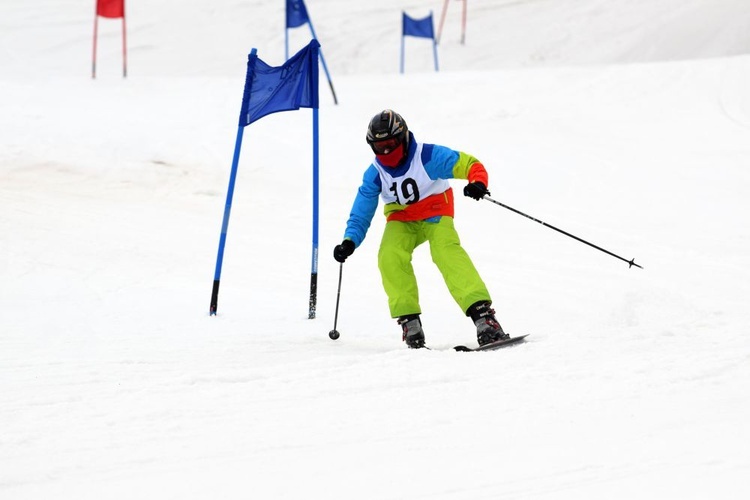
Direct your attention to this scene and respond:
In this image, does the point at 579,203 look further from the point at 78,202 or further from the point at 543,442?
the point at 543,442

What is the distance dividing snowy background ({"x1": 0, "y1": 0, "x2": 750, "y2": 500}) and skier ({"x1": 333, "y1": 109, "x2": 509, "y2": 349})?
34 cm

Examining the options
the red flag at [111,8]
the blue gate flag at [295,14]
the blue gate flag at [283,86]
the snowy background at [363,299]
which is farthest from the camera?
the red flag at [111,8]

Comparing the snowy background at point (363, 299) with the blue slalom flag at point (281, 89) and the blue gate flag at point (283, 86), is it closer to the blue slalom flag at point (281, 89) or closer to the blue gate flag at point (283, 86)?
the blue slalom flag at point (281, 89)

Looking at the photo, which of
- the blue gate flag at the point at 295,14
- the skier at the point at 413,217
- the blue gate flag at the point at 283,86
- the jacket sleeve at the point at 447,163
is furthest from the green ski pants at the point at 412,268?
the blue gate flag at the point at 295,14

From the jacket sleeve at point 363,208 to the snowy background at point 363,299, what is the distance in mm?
719

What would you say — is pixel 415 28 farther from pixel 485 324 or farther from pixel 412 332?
pixel 485 324

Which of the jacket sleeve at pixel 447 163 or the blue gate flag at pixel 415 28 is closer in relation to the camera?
the jacket sleeve at pixel 447 163

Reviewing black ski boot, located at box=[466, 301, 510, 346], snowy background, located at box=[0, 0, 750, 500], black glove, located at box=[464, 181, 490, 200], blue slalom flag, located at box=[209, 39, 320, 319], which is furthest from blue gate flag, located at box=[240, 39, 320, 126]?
black ski boot, located at box=[466, 301, 510, 346]

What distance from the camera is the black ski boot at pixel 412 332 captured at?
545 cm

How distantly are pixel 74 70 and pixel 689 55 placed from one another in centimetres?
1453

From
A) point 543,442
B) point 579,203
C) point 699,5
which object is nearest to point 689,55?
point 699,5

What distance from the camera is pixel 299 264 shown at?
8.60 meters

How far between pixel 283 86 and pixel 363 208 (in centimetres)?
137

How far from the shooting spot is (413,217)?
5.75 meters
